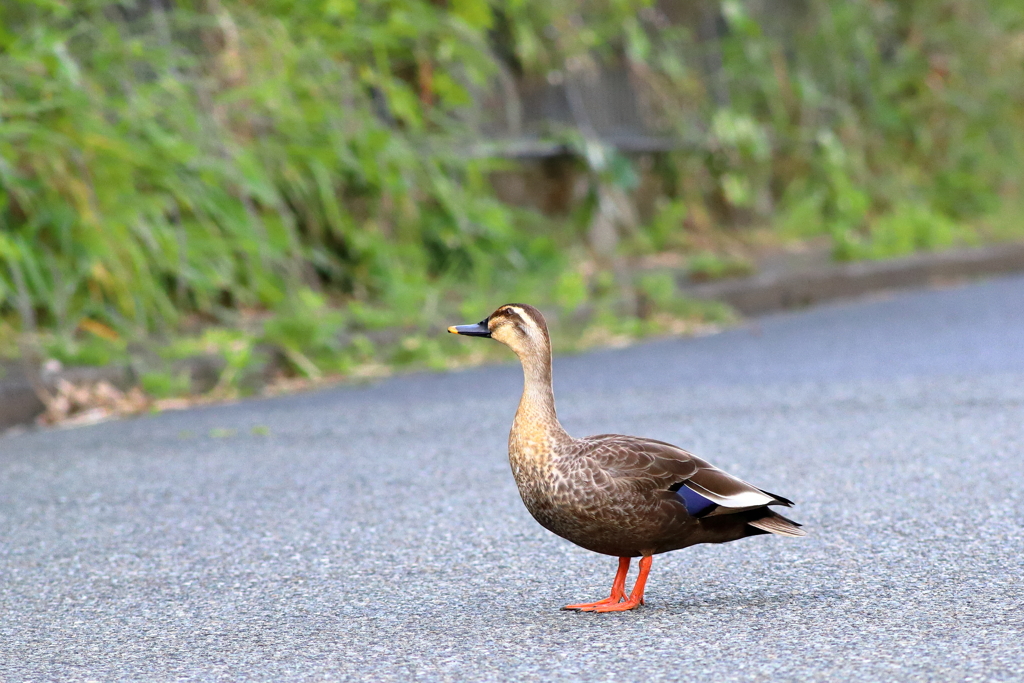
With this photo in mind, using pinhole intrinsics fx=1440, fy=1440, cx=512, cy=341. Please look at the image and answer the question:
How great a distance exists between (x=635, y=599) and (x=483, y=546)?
75cm

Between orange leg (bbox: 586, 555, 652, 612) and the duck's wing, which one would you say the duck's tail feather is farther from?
orange leg (bbox: 586, 555, 652, 612)

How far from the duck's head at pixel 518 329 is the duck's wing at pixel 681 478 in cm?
27

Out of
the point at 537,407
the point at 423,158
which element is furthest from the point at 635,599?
the point at 423,158

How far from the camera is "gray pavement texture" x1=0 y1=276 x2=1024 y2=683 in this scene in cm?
279

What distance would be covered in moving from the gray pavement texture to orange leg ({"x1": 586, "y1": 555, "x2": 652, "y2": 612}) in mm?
24

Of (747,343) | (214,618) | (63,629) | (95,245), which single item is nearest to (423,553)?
(214,618)

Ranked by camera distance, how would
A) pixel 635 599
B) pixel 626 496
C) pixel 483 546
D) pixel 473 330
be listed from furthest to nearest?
pixel 483 546
pixel 473 330
pixel 635 599
pixel 626 496

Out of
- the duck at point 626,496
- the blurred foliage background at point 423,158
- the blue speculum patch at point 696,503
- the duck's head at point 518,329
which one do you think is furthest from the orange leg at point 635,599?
the blurred foliage background at point 423,158

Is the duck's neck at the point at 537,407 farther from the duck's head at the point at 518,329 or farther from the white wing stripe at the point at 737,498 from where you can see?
the white wing stripe at the point at 737,498

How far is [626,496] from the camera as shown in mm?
2922

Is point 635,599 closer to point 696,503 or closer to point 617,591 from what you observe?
point 617,591

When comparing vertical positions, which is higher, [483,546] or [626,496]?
[626,496]

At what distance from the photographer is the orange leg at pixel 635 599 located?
3.04 meters

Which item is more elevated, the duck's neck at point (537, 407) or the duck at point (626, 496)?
the duck's neck at point (537, 407)
